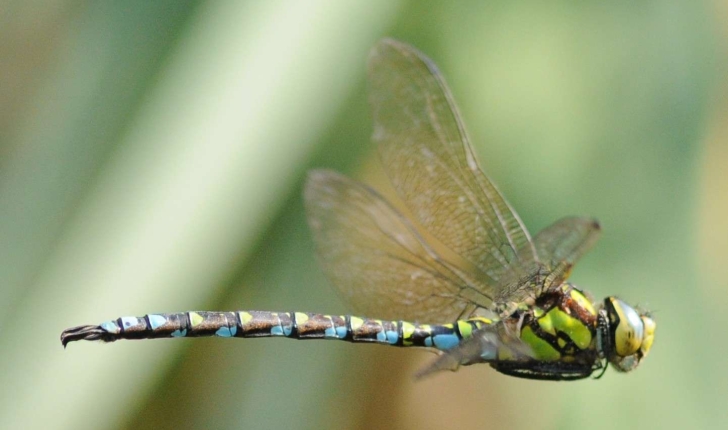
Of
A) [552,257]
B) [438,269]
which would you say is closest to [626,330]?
[552,257]

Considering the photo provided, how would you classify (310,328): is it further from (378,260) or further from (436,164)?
(436,164)

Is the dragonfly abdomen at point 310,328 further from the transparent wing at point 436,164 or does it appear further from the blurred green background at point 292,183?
the blurred green background at point 292,183

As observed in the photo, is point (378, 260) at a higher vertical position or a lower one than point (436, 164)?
lower

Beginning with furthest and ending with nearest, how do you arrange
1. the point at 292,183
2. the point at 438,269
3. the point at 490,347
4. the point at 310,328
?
the point at 292,183, the point at 438,269, the point at 310,328, the point at 490,347

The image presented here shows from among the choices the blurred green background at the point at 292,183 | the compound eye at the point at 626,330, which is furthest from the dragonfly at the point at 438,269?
the blurred green background at the point at 292,183

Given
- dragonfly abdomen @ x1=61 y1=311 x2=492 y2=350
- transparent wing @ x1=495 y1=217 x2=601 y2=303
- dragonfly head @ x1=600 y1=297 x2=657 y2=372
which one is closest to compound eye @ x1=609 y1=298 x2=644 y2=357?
dragonfly head @ x1=600 y1=297 x2=657 y2=372

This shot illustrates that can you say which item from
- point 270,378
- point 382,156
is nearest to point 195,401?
point 270,378
